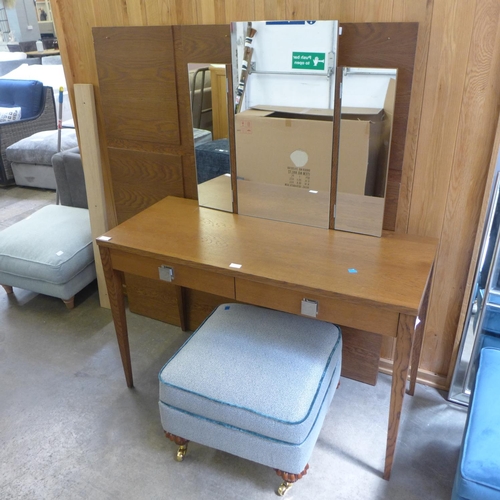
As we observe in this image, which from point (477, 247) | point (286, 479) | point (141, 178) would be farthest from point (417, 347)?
point (141, 178)

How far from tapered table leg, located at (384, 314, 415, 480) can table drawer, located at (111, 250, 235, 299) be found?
1.74ft

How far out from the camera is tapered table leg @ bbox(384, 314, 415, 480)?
4.22 feet

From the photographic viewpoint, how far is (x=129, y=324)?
7.81ft

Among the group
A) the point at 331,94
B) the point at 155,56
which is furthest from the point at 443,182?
the point at 155,56

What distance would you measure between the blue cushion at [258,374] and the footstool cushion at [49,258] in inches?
41.3

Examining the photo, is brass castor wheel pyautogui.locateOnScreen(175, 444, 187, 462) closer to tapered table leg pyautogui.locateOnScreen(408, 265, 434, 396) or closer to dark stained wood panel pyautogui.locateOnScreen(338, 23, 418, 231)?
tapered table leg pyautogui.locateOnScreen(408, 265, 434, 396)

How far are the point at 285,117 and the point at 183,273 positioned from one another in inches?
25.7

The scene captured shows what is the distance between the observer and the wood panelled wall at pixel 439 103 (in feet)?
4.57

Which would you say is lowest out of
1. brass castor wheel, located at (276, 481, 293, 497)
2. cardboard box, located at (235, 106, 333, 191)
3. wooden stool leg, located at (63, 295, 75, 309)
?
brass castor wheel, located at (276, 481, 293, 497)

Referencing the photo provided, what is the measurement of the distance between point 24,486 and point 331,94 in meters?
1.67

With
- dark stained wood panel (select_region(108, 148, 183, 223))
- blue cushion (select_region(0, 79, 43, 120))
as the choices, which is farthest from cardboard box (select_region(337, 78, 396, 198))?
blue cushion (select_region(0, 79, 43, 120))

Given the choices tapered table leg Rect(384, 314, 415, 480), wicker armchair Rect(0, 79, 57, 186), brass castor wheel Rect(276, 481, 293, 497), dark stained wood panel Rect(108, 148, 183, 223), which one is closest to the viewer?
tapered table leg Rect(384, 314, 415, 480)

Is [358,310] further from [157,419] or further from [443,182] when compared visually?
[157,419]

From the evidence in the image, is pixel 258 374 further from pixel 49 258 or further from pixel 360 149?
pixel 49 258
